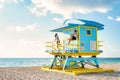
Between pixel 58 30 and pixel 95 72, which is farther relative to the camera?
pixel 58 30

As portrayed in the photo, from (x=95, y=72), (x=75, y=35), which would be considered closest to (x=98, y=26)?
(x=75, y=35)

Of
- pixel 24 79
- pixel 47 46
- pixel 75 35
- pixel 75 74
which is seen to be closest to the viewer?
pixel 24 79

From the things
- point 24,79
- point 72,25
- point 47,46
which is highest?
point 72,25

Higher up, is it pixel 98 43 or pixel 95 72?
pixel 98 43

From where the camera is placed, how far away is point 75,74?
2180cm

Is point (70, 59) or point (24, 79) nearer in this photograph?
point (24, 79)

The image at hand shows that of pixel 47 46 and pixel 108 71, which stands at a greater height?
pixel 47 46

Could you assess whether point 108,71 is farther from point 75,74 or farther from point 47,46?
point 47,46

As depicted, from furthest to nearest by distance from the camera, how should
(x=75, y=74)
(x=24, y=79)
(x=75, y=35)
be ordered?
(x=75, y=35)
(x=75, y=74)
(x=24, y=79)

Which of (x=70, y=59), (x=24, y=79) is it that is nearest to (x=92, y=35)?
(x=70, y=59)

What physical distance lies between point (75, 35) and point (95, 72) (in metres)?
3.59

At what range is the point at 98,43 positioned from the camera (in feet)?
82.5

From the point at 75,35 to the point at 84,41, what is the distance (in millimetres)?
1015

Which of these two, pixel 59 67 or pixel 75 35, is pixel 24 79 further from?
pixel 59 67
